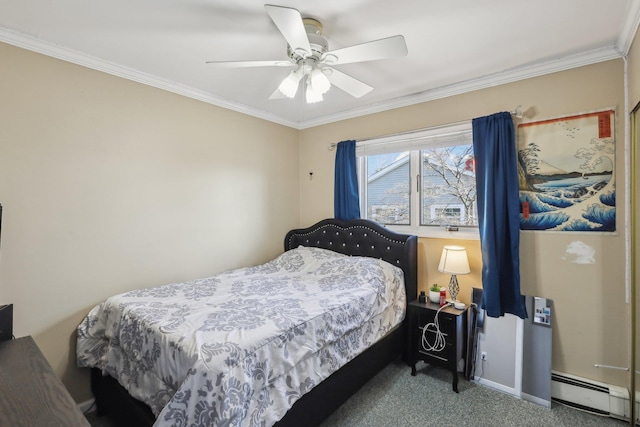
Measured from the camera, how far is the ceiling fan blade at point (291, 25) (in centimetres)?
135

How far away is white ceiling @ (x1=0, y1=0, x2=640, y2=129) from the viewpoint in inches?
Result: 67.2

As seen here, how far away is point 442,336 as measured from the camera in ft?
8.48

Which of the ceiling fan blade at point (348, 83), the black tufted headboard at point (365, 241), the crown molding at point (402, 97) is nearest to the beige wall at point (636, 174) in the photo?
the crown molding at point (402, 97)

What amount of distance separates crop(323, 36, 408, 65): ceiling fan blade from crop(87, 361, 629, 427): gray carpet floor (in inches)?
92.1

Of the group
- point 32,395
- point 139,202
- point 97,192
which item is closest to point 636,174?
point 32,395

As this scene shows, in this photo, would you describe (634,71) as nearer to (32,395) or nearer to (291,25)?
(291,25)

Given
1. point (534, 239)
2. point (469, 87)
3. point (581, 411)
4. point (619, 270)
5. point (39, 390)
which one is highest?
point (469, 87)

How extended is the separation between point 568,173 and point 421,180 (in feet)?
3.87

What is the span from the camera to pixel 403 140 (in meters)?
3.12

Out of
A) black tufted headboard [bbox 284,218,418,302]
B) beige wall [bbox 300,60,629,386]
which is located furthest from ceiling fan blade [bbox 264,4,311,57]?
black tufted headboard [bbox 284,218,418,302]

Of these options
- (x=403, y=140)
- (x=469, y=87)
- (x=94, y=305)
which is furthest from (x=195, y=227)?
(x=469, y=87)

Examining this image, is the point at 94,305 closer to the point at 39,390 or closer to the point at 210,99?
the point at 39,390

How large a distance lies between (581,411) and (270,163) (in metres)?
3.53

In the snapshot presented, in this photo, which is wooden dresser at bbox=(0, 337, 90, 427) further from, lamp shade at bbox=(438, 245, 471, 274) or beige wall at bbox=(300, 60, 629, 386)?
beige wall at bbox=(300, 60, 629, 386)
